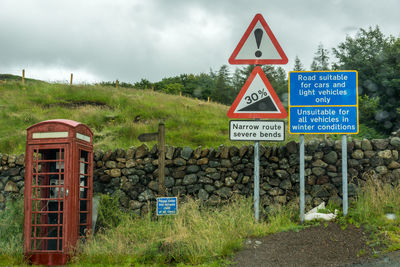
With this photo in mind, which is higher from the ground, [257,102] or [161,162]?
[257,102]

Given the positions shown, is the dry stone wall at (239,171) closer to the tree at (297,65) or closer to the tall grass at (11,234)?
the tall grass at (11,234)

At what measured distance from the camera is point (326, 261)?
506 centimetres

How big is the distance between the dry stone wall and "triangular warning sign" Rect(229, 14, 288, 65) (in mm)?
2307

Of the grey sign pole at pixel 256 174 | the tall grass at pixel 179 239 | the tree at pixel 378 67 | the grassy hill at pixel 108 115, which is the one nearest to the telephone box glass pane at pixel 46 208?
the tall grass at pixel 179 239

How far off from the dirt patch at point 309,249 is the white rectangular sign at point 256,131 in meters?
1.59

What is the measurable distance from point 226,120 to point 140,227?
12.6 meters

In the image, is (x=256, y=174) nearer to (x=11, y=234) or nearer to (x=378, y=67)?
(x=11, y=234)

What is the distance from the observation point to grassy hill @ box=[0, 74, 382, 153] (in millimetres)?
14578

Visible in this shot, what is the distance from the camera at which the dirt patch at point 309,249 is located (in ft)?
16.7

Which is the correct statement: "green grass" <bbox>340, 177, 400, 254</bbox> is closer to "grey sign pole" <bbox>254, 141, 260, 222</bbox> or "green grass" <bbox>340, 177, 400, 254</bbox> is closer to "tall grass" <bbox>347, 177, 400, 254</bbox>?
"tall grass" <bbox>347, 177, 400, 254</bbox>

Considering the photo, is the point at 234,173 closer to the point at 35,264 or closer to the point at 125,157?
the point at 125,157

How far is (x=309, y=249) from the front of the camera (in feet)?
17.9

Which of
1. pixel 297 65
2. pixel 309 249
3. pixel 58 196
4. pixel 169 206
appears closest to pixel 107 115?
pixel 58 196

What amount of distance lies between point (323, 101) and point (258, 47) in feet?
5.18
